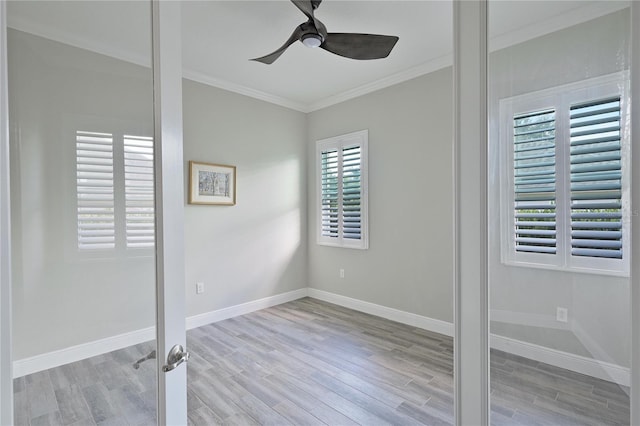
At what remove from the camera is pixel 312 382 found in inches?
97.8

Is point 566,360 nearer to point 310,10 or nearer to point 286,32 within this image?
point 310,10

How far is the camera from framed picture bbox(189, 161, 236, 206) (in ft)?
11.8

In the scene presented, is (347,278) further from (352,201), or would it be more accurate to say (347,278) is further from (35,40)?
(35,40)

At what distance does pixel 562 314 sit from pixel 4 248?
1445 mm

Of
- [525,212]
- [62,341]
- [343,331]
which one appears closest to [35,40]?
[62,341]

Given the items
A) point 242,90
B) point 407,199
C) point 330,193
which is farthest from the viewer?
point 330,193

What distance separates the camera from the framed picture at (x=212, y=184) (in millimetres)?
3590

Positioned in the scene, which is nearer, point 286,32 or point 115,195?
point 115,195

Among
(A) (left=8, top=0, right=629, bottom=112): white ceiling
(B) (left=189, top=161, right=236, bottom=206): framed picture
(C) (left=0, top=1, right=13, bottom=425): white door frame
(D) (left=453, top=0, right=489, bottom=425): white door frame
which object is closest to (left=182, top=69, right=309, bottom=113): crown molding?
(A) (left=8, top=0, right=629, bottom=112): white ceiling

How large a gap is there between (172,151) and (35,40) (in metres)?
0.45

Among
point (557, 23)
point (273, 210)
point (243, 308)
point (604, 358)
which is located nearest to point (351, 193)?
point (273, 210)

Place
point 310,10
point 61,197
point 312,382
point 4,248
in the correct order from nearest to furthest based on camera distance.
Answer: point 4,248
point 61,197
point 310,10
point 312,382

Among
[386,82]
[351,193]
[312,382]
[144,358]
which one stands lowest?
[312,382]

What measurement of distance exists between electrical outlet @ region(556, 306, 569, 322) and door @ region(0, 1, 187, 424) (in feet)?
3.65
